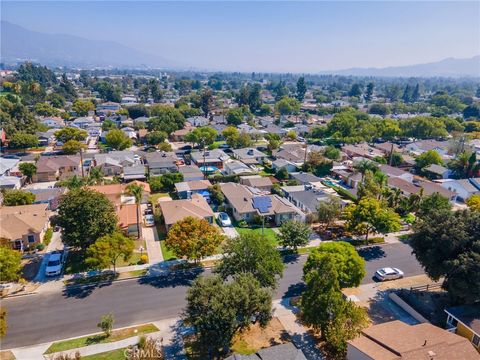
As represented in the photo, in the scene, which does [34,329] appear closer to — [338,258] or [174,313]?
[174,313]

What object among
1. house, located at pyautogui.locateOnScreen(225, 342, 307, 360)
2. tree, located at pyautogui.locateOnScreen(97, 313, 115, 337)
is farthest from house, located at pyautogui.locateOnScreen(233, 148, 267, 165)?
house, located at pyautogui.locateOnScreen(225, 342, 307, 360)

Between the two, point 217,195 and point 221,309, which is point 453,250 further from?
point 217,195

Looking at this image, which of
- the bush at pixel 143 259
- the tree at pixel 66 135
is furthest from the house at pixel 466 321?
the tree at pixel 66 135

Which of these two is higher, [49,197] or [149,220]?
[49,197]

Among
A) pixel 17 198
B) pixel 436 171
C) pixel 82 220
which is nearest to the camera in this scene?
pixel 82 220

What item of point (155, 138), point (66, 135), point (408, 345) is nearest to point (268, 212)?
point (408, 345)

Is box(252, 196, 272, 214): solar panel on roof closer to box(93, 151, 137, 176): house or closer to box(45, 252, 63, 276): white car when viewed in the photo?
box(45, 252, 63, 276): white car
